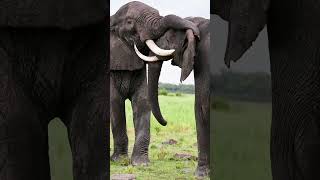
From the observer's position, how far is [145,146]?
4.35 metres

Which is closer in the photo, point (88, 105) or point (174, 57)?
point (88, 105)

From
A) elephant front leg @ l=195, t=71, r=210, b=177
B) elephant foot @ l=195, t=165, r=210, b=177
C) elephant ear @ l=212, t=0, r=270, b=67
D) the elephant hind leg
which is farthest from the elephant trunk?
the elephant hind leg

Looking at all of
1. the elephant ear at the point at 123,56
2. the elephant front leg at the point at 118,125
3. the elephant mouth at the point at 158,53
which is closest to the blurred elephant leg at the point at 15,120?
the elephant mouth at the point at 158,53

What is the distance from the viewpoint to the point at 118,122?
4516mm

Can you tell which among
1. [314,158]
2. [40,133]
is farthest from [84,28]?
[314,158]

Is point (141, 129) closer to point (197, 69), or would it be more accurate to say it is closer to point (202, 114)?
point (202, 114)

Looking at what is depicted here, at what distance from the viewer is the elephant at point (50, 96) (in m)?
1.87

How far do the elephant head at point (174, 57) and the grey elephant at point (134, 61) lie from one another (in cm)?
3

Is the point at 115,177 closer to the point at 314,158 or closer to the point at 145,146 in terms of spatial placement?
the point at 145,146

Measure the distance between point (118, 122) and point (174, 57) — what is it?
2.67 ft

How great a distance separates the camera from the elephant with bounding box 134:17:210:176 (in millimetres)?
3768

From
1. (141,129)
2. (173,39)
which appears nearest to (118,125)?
(141,129)

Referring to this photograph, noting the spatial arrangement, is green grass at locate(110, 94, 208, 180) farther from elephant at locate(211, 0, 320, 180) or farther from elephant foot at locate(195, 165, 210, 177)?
elephant at locate(211, 0, 320, 180)

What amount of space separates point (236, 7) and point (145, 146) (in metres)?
2.44
